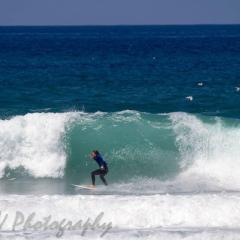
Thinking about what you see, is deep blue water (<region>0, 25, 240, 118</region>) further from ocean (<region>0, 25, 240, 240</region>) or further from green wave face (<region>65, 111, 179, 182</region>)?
green wave face (<region>65, 111, 179, 182</region>)

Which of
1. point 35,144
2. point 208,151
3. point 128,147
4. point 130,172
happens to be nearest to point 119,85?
point 128,147

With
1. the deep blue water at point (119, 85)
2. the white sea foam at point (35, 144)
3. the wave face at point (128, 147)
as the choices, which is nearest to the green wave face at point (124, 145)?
the wave face at point (128, 147)

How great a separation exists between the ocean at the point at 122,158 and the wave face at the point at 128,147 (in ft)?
0.13

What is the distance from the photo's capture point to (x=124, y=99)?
3388 centimetres

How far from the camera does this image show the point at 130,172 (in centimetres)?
2139

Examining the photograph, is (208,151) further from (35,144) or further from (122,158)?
(35,144)

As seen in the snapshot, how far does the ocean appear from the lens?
15.7 metres

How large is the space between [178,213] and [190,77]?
2889 centimetres

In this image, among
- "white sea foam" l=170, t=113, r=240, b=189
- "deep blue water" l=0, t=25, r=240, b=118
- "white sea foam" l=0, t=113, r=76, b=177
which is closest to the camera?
"white sea foam" l=170, t=113, r=240, b=189

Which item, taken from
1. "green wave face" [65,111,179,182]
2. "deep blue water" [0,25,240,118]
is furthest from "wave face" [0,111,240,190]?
"deep blue water" [0,25,240,118]

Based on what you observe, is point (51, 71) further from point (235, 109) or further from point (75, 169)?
point (75, 169)

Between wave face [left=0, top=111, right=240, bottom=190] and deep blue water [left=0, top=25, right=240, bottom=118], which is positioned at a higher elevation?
deep blue water [left=0, top=25, right=240, bottom=118]

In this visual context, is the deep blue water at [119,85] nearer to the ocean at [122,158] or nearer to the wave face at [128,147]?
the ocean at [122,158]

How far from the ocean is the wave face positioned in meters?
0.04
